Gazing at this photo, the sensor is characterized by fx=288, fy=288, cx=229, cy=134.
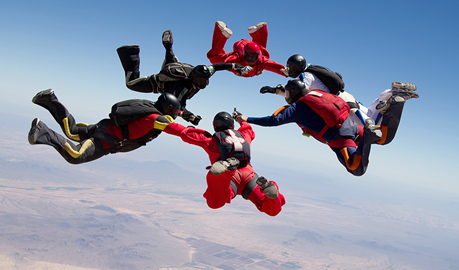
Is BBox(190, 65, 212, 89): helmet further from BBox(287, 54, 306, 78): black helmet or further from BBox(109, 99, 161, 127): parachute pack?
BBox(287, 54, 306, 78): black helmet

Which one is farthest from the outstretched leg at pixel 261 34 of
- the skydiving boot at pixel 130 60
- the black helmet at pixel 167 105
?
the black helmet at pixel 167 105

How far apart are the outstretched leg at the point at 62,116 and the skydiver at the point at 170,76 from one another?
5.24 ft

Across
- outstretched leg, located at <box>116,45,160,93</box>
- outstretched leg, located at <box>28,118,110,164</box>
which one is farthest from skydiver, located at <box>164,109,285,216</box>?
outstretched leg, located at <box>116,45,160,93</box>

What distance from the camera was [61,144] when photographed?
5836 mm

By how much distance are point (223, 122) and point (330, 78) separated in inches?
111

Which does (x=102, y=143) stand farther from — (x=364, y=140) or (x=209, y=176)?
(x=364, y=140)

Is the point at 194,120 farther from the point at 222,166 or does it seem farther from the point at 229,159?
the point at 222,166

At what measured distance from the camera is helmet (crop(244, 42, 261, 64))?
805cm

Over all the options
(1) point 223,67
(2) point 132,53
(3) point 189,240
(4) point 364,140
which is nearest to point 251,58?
(1) point 223,67

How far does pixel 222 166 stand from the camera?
16.4 feet

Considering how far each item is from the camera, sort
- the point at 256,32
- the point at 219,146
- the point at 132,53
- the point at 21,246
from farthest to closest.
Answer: the point at 21,246, the point at 256,32, the point at 132,53, the point at 219,146

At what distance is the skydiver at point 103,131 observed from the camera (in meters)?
5.95

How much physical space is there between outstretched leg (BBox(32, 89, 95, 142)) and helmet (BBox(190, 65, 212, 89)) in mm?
2619

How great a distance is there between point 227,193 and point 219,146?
944 mm
